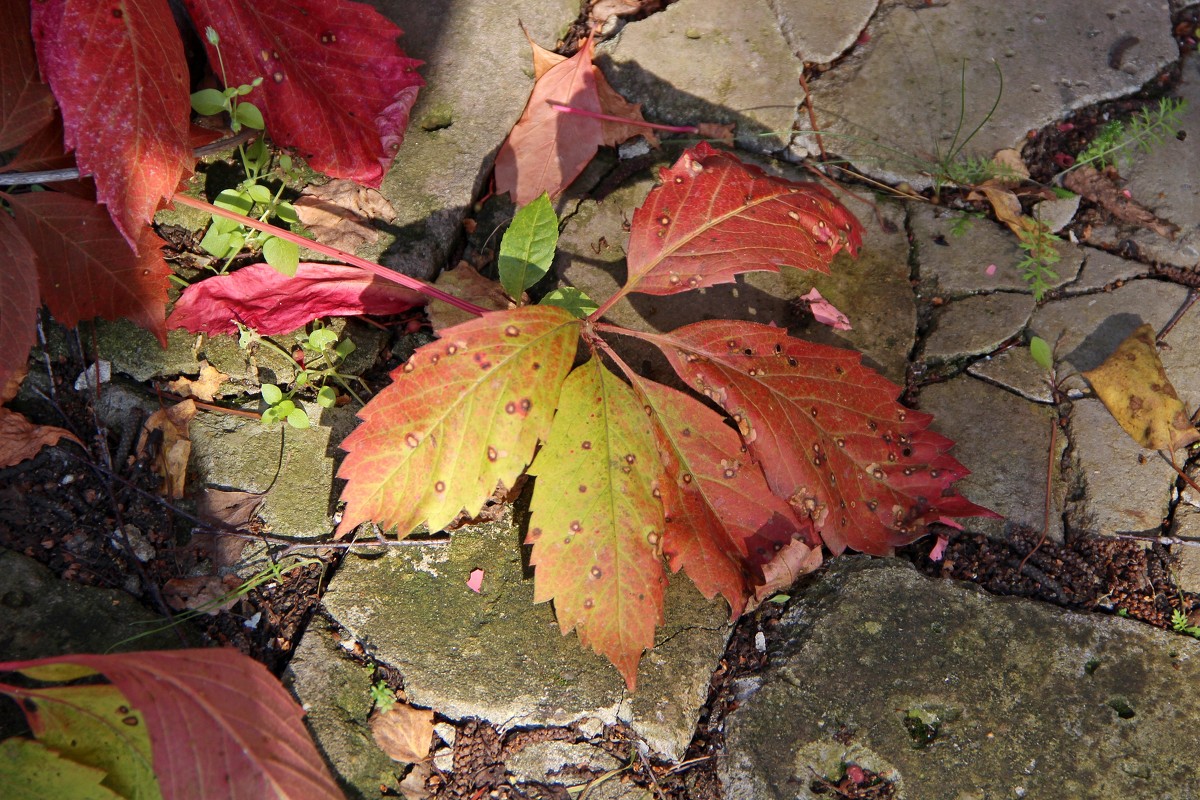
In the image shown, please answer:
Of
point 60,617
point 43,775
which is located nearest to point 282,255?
point 60,617

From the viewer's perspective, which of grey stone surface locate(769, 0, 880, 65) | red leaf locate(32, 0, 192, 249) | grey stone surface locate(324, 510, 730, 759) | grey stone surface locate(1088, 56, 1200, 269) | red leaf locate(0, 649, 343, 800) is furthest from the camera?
grey stone surface locate(769, 0, 880, 65)

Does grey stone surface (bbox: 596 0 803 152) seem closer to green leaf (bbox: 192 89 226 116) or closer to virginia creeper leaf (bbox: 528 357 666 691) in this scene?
green leaf (bbox: 192 89 226 116)

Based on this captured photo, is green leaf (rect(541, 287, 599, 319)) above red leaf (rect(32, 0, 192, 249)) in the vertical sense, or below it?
below

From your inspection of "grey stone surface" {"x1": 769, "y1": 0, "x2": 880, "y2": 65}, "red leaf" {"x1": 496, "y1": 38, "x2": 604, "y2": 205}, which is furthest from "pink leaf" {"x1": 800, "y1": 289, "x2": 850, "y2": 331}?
"grey stone surface" {"x1": 769, "y1": 0, "x2": 880, "y2": 65}

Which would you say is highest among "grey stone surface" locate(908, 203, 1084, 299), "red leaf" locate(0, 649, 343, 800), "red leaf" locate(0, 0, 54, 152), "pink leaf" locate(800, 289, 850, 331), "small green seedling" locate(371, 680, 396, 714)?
"red leaf" locate(0, 0, 54, 152)

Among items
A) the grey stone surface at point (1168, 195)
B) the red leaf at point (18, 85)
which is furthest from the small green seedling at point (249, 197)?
the grey stone surface at point (1168, 195)

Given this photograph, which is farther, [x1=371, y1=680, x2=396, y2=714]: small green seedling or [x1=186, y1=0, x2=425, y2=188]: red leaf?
[x1=186, y1=0, x2=425, y2=188]: red leaf

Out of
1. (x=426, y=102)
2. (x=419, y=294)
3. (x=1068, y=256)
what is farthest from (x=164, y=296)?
(x=1068, y=256)
